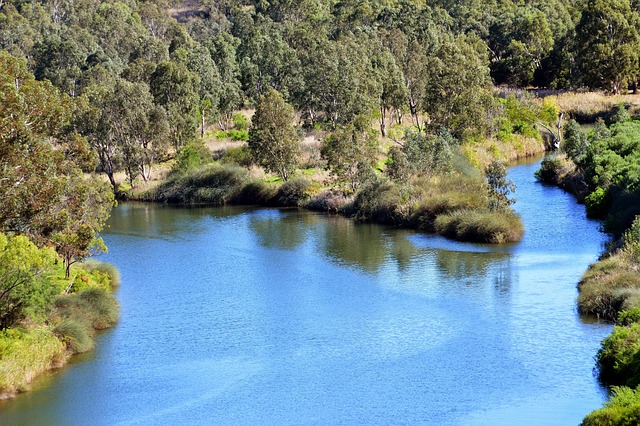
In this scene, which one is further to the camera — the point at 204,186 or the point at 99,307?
the point at 204,186

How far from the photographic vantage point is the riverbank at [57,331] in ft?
100

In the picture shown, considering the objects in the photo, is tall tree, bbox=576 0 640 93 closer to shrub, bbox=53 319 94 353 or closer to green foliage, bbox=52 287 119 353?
green foliage, bbox=52 287 119 353

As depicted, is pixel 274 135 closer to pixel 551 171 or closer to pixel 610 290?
pixel 551 171

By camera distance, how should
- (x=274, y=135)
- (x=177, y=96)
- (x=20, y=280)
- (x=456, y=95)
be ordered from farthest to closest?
(x=177, y=96) < (x=456, y=95) < (x=274, y=135) < (x=20, y=280)

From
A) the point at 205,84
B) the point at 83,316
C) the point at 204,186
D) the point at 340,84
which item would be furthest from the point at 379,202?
the point at 205,84

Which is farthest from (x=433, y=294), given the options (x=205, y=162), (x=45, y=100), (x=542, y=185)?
(x=205, y=162)

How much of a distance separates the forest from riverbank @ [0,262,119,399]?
0.41 feet

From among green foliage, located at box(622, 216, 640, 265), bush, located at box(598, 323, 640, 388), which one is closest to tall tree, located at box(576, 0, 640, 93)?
green foliage, located at box(622, 216, 640, 265)

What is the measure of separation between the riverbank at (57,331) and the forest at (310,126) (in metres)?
0.13

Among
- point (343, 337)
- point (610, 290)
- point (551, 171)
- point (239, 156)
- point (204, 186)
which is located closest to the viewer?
point (610, 290)

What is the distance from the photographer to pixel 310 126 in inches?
3745

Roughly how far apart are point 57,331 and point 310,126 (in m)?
62.9

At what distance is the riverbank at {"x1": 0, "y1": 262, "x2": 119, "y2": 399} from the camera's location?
30547 mm

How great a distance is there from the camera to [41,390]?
101ft
